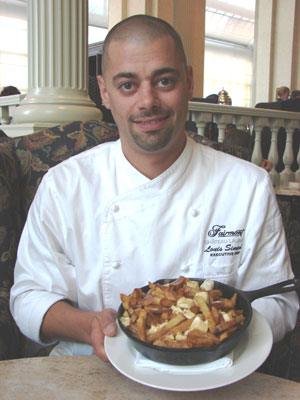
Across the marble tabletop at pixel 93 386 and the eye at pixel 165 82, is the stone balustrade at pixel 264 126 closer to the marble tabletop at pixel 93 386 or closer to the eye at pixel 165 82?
the eye at pixel 165 82

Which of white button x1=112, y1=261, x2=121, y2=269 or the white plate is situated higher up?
white button x1=112, y1=261, x2=121, y2=269

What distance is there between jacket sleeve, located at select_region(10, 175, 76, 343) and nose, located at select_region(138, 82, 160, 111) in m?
0.32

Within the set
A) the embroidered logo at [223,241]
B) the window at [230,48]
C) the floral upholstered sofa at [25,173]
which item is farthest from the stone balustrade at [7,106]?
the window at [230,48]

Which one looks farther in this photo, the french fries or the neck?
the neck

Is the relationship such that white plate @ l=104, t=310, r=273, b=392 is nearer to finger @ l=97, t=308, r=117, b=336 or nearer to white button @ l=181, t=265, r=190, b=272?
finger @ l=97, t=308, r=117, b=336

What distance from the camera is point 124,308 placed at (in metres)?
0.72

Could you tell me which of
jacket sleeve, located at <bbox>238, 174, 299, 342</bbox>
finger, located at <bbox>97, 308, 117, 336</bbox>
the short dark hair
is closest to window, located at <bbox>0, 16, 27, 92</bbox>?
the short dark hair

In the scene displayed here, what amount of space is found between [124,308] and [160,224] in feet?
1.11

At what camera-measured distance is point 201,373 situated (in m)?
0.60

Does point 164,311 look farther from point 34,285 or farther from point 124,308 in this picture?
point 34,285

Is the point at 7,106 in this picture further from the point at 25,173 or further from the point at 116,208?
the point at 116,208

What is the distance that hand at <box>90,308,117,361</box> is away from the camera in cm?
69

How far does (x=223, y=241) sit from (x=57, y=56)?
5.51 feet

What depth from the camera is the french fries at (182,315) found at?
0.62m
